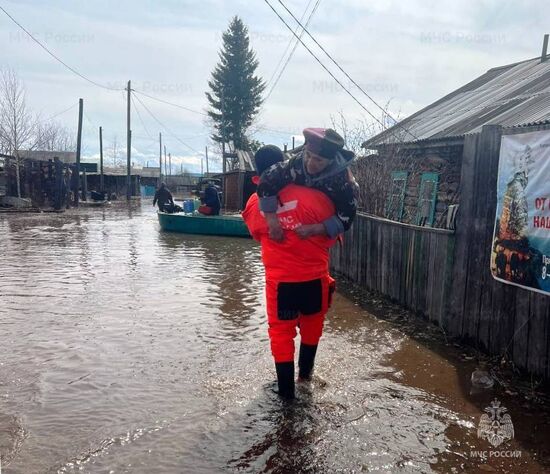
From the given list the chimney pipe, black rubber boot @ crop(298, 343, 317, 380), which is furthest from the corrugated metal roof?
black rubber boot @ crop(298, 343, 317, 380)

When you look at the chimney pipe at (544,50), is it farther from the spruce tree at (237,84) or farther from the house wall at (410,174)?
the spruce tree at (237,84)

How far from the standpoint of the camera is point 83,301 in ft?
21.2

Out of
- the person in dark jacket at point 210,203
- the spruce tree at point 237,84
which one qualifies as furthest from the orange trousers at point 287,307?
the spruce tree at point 237,84

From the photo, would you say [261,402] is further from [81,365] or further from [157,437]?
[81,365]

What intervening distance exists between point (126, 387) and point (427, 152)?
34.5 ft

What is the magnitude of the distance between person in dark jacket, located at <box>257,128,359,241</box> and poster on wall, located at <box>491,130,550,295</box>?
4.78ft

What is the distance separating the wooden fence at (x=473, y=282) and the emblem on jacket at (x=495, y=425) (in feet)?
1.96

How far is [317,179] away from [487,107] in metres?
10.3

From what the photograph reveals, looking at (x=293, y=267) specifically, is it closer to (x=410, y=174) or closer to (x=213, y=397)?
(x=213, y=397)

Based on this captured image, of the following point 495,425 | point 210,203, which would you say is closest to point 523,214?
point 495,425

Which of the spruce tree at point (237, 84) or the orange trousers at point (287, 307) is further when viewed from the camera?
the spruce tree at point (237, 84)

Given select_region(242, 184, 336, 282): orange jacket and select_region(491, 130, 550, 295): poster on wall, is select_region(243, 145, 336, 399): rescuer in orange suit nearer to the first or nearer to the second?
select_region(242, 184, 336, 282): orange jacket

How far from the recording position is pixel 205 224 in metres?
14.9

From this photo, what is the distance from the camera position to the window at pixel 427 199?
1219cm
